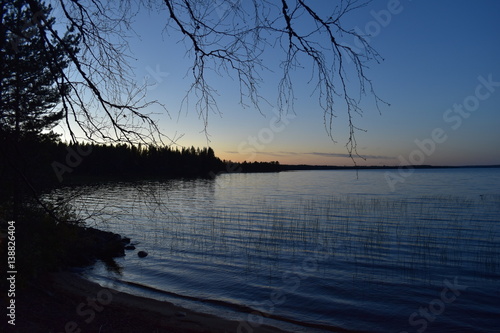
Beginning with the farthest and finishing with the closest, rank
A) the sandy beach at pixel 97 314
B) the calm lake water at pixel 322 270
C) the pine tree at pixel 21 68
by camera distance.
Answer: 1. the calm lake water at pixel 322 270
2. the sandy beach at pixel 97 314
3. the pine tree at pixel 21 68

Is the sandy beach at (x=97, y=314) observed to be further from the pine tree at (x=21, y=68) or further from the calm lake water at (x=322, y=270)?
→ the pine tree at (x=21, y=68)

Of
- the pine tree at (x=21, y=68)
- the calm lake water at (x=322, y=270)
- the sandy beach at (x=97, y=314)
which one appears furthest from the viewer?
the calm lake water at (x=322, y=270)

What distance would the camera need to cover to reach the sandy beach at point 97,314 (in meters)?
7.57

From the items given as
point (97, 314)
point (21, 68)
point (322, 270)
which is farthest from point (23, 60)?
point (322, 270)

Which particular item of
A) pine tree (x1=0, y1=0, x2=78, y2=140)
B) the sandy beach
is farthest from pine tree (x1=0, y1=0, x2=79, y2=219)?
the sandy beach

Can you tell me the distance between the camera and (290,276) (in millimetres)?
13227

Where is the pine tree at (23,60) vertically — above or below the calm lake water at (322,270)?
above

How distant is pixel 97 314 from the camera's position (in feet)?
28.6

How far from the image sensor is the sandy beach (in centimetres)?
757

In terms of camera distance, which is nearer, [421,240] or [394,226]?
[421,240]

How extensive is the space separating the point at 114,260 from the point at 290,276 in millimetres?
7604

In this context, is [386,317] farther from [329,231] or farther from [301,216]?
[301,216]

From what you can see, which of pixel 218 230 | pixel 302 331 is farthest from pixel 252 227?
pixel 302 331

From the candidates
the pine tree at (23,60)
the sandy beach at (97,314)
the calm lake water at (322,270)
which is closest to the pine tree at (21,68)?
the pine tree at (23,60)
